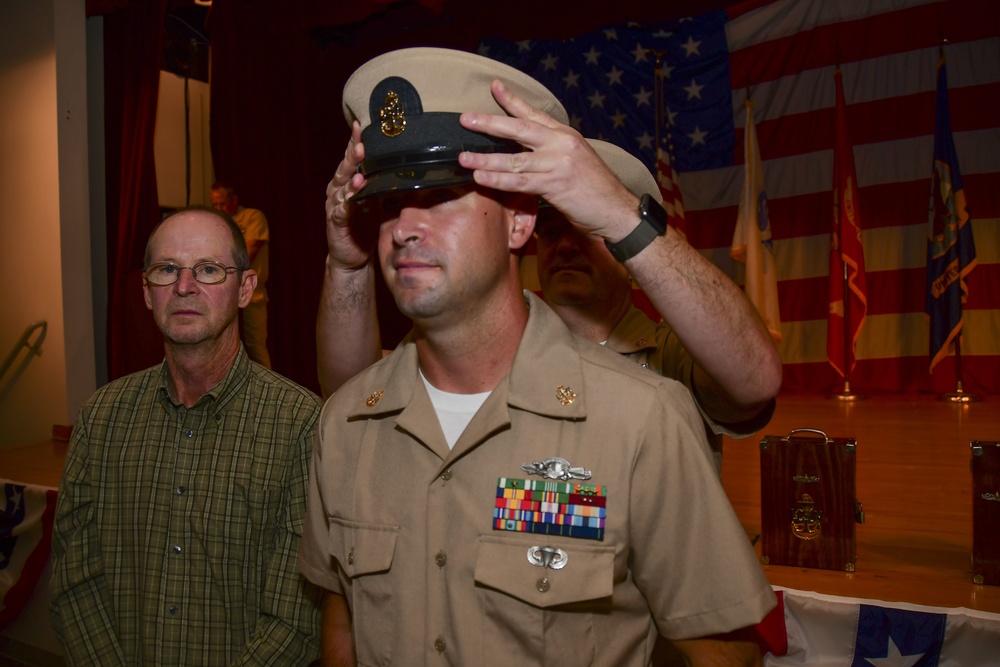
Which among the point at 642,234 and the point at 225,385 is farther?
the point at 225,385

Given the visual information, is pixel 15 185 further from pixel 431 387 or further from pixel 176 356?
pixel 431 387

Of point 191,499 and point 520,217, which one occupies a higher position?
point 520,217

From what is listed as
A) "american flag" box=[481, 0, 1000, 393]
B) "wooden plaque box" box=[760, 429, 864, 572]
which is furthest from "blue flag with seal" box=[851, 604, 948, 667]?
"american flag" box=[481, 0, 1000, 393]

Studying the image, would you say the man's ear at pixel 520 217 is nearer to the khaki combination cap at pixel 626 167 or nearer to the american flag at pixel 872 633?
the khaki combination cap at pixel 626 167

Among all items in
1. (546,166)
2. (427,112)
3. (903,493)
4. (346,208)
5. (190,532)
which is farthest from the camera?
(903,493)

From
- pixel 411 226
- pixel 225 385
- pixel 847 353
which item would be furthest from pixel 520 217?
pixel 847 353

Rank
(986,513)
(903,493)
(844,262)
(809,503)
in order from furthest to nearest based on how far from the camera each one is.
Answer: (844,262) < (903,493) < (809,503) < (986,513)

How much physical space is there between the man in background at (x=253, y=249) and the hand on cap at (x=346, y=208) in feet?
15.3

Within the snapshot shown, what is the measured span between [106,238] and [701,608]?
5.91m

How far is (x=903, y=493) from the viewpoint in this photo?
124 inches

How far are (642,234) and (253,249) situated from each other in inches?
210

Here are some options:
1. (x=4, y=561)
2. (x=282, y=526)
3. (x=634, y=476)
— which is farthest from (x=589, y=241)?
(x=4, y=561)

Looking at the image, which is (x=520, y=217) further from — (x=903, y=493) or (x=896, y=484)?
(x=896, y=484)

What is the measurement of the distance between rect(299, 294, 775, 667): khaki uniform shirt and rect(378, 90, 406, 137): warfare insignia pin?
1.14 feet
